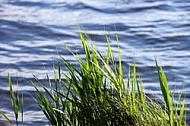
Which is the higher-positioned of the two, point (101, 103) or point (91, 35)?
point (101, 103)

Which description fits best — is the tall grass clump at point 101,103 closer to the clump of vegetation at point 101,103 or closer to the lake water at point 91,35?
the clump of vegetation at point 101,103

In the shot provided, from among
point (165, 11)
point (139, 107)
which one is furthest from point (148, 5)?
point (139, 107)

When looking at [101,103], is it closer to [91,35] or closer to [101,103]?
[101,103]

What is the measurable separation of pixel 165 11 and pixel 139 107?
534cm

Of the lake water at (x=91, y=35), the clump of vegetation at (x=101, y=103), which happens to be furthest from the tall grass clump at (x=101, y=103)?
the lake water at (x=91, y=35)

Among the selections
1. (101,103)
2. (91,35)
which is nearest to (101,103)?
(101,103)

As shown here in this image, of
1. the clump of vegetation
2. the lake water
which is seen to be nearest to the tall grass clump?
the clump of vegetation

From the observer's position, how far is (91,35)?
A: 26.3ft

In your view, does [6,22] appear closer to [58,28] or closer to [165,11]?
[58,28]

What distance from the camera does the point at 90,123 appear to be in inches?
149

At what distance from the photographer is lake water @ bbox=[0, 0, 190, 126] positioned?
6.62 m

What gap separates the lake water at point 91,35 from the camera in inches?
261

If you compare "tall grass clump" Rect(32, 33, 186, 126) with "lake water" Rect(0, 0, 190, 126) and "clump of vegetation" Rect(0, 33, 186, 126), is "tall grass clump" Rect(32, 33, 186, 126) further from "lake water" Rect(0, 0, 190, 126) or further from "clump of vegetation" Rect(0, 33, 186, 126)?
"lake water" Rect(0, 0, 190, 126)

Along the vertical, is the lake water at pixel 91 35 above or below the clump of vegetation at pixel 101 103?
below
